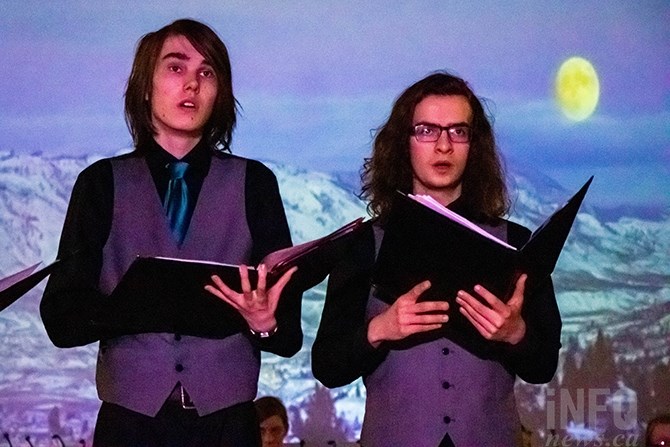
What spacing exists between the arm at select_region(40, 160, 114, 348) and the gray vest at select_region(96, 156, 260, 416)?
0.07 ft

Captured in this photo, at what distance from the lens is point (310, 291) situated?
3805mm

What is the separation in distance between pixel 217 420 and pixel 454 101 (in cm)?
80

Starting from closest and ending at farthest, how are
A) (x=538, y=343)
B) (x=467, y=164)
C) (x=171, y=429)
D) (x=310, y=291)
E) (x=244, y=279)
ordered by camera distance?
(x=244, y=279), (x=171, y=429), (x=538, y=343), (x=467, y=164), (x=310, y=291)

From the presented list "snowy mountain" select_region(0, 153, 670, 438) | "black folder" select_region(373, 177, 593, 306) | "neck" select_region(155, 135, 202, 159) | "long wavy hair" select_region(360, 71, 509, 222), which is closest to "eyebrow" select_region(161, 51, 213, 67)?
"neck" select_region(155, 135, 202, 159)

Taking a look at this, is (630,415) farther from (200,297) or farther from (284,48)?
(200,297)

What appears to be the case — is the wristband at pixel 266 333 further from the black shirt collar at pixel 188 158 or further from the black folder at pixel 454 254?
the black shirt collar at pixel 188 158

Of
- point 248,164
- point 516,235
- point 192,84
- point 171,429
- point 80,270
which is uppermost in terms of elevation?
point 192,84

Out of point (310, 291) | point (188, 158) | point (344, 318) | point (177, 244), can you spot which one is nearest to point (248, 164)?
point (188, 158)

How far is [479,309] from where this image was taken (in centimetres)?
211

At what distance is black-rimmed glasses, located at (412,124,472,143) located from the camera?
2.41 metres

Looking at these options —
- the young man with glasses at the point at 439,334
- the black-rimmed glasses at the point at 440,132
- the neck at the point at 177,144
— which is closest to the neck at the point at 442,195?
the young man with glasses at the point at 439,334

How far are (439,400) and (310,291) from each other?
1582mm

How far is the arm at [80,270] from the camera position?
220 cm

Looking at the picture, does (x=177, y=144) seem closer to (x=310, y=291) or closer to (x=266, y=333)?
(x=266, y=333)
